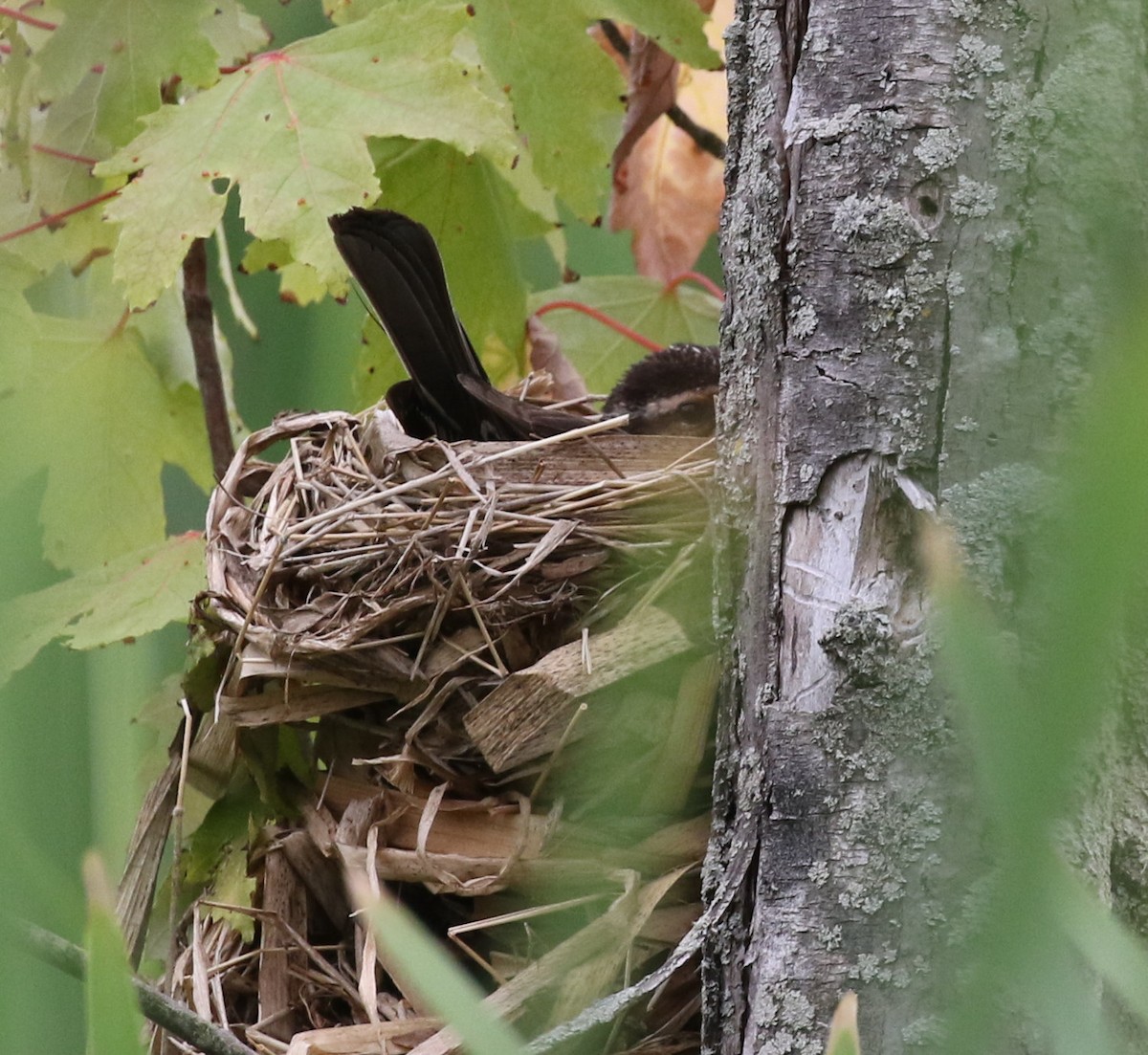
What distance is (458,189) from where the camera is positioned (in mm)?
1598

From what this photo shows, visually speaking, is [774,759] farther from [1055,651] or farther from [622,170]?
[622,170]

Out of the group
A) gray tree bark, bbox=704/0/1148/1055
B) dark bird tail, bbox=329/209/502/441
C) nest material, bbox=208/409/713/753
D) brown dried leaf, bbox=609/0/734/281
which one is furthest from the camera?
brown dried leaf, bbox=609/0/734/281

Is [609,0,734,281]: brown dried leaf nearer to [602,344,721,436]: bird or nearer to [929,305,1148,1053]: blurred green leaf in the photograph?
[602,344,721,436]: bird

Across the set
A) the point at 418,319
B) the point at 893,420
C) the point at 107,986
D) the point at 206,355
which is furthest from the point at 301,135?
the point at 107,986

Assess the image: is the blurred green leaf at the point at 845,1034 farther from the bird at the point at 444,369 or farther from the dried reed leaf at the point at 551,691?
the bird at the point at 444,369

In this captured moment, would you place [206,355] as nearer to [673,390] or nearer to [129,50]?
[129,50]

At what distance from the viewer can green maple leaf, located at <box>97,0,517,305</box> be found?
3.86ft

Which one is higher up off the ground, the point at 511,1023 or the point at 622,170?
the point at 622,170

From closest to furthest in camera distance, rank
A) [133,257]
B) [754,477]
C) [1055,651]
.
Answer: [1055,651], [754,477], [133,257]

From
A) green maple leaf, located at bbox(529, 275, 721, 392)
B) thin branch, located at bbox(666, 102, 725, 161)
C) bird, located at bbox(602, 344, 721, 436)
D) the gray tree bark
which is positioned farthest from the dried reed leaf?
thin branch, located at bbox(666, 102, 725, 161)

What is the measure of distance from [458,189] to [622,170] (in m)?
0.57

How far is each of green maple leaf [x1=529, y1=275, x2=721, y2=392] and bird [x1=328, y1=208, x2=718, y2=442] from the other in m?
0.28

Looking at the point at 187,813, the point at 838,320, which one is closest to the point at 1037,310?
the point at 838,320

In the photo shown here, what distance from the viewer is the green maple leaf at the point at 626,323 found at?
1.96m
